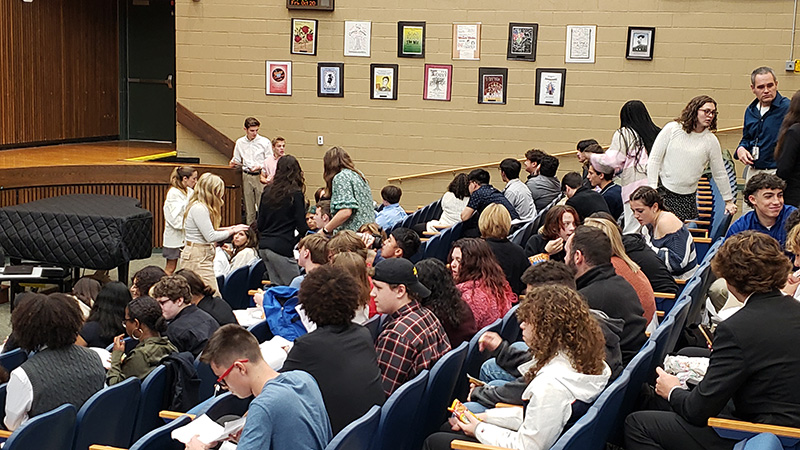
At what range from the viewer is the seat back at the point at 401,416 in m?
3.16

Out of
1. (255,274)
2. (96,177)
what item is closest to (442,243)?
(255,274)

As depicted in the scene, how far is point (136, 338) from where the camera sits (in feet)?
14.3

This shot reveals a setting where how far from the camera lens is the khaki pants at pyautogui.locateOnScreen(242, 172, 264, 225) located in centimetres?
1075

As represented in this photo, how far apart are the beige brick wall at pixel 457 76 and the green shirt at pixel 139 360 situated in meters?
7.21

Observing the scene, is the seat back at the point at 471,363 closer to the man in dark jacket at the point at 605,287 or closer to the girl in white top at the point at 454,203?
the man in dark jacket at the point at 605,287

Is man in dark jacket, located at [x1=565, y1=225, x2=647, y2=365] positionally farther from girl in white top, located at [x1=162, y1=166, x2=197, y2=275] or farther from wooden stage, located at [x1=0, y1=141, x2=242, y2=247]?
wooden stage, located at [x1=0, y1=141, x2=242, y2=247]

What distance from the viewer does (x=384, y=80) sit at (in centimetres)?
1101

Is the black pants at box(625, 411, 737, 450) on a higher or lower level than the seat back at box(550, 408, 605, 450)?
lower

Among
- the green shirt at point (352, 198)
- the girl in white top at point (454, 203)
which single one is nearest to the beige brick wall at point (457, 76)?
the girl in white top at point (454, 203)

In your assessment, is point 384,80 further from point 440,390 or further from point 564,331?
point 564,331

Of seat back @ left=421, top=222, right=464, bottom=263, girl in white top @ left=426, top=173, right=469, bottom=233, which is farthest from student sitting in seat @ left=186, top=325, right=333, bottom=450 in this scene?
girl in white top @ left=426, top=173, right=469, bottom=233

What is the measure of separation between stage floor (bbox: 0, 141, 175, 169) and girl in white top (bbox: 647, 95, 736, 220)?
6748 millimetres

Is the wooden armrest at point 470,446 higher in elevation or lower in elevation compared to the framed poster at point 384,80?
lower

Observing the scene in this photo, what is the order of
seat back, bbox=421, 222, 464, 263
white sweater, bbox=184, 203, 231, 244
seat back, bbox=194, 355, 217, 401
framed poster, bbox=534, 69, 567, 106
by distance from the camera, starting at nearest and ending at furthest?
1. seat back, bbox=194, 355, 217, 401
2. seat back, bbox=421, 222, 464, 263
3. white sweater, bbox=184, 203, 231, 244
4. framed poster, bbox=534, 69, 567, 106
